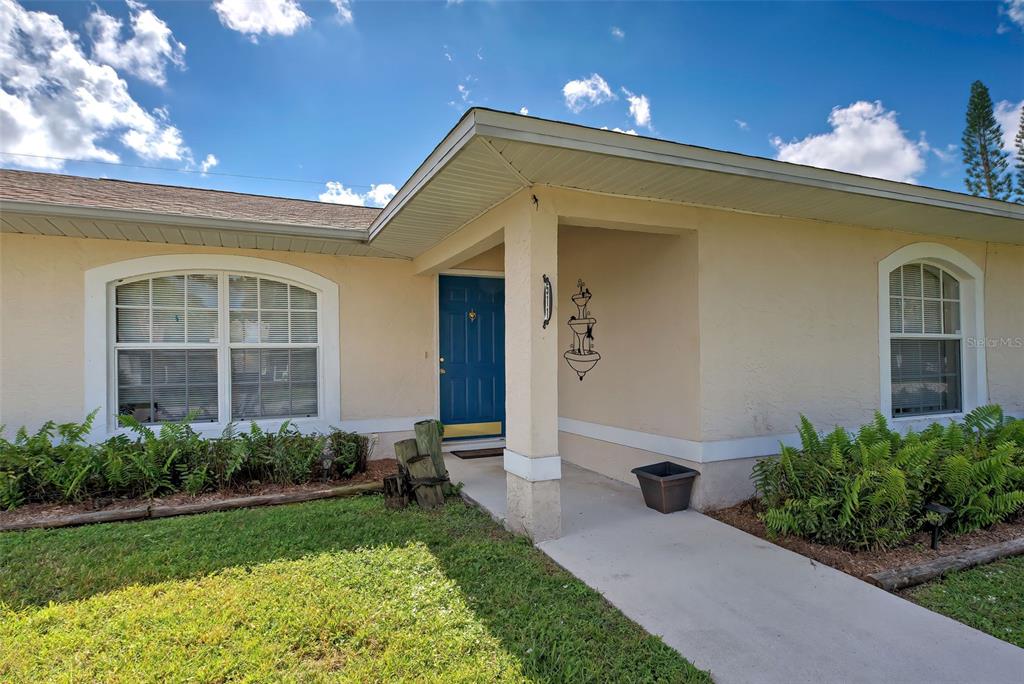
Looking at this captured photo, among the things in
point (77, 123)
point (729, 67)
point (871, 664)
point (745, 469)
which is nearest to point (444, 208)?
point (745, 469)

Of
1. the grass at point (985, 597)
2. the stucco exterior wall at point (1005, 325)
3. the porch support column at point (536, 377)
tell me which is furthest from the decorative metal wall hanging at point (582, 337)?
the stucco exterior wall at point (1005, 325)

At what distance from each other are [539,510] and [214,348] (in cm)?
414

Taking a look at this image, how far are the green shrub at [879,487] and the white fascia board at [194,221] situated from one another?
179 inches

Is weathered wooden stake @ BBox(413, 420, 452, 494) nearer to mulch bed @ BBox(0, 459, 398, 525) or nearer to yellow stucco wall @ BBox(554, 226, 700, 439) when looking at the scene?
mulch bed @ BBox(0, 459, 398, 525)

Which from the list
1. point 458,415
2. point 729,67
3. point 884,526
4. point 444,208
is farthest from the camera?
point 729,67

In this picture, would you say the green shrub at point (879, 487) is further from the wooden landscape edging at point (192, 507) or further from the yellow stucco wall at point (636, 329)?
the wooden landscape edging at point (192, 507)

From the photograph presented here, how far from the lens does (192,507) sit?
174 inches

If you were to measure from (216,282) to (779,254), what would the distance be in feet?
18.9

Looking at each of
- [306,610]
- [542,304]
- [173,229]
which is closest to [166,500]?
[173,229]

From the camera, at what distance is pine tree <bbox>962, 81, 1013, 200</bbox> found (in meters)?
15.1

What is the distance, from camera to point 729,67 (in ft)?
24.5

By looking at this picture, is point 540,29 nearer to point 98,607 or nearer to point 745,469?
point 745,469

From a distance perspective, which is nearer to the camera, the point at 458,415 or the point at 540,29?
the point at 540,29

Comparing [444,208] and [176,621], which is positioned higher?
[444,208]
